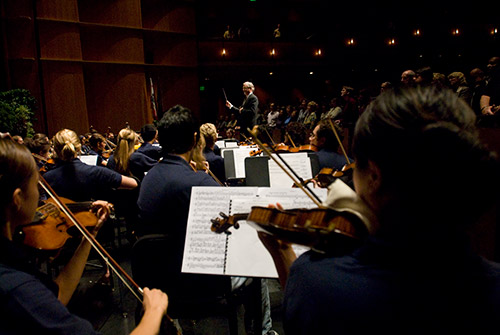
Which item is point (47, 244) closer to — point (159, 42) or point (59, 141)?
point (59, 141)

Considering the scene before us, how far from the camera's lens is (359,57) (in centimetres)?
1429

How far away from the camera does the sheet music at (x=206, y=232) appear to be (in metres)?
1.73

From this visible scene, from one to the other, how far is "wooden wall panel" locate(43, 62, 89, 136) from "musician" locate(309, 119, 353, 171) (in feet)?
30.9

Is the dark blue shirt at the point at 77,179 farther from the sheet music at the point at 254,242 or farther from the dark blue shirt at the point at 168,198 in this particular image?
the sheet music at the point at 254,242

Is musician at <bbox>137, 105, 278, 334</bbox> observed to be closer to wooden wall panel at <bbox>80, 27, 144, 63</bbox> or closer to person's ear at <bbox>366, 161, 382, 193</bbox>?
person's ear at <bbox>366, 161, 382, 193</bbox>

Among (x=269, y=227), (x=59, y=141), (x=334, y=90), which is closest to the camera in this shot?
(x=269, y=227)

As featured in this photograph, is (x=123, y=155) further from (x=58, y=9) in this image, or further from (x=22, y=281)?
(x=58, y=9)

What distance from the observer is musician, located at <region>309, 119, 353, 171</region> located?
3482mm

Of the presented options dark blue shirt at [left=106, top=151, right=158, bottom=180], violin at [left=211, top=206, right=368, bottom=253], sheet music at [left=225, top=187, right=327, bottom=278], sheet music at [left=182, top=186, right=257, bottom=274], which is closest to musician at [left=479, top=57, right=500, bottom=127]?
sheet music at [left=225, top=187, right=327, bottom=278]

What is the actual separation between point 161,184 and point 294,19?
15548 mm

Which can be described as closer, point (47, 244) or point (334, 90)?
point (47, 244)

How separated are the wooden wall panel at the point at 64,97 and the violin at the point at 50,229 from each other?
9.55 meters

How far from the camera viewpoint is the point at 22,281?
936 millimetres

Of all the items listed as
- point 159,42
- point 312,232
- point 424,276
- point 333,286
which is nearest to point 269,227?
point 312,232
